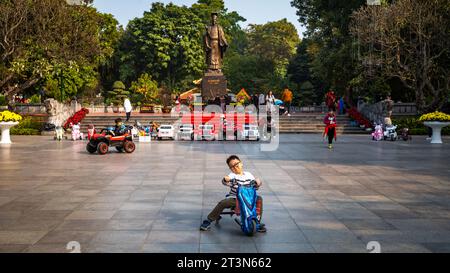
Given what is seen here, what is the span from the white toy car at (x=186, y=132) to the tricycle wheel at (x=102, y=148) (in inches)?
352

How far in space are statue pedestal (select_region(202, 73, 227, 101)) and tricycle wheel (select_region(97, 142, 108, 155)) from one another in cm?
1899

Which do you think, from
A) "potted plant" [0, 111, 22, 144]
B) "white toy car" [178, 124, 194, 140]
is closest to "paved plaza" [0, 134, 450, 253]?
"potted plant" [0, 111, 22, 144]

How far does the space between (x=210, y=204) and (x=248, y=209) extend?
2400 millimetres

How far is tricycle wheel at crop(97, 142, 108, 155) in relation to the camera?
64.8ft

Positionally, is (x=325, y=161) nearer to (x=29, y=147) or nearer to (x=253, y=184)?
(x=253, y=184)

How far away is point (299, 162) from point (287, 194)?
6159 millimetres

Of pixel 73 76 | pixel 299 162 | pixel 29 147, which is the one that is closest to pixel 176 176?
pixel 299 162

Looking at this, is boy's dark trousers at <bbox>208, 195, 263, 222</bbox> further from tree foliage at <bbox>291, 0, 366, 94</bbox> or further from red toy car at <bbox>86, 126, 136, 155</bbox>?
tree foliage at <bbox>291, 0, 366, 94</bbox>

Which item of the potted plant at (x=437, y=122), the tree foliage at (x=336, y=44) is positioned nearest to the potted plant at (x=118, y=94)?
the tree foliage at (x=336, y=44)

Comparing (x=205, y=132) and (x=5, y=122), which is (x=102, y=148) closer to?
(x=5, y=122)

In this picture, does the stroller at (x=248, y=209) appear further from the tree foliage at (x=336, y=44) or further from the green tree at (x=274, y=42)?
the green tree at (x=274, y=42)

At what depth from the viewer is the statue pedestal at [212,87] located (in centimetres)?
3850

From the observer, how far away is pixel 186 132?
28.6 m
